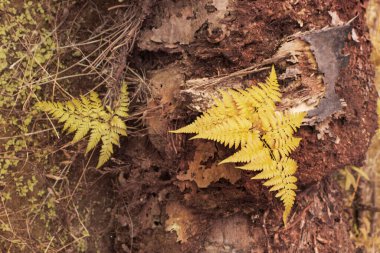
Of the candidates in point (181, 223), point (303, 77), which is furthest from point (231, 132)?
point (181, 223)

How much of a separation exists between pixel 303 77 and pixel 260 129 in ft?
1.46

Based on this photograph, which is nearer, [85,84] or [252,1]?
[252,1]

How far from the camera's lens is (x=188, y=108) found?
2.73m

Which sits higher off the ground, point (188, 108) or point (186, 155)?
point (188, 108)

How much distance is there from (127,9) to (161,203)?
149 cm

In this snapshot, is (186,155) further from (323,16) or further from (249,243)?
(323,16)

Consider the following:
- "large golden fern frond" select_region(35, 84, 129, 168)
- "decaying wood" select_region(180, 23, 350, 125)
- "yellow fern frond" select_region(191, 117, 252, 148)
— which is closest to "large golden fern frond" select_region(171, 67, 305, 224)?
"yellow fern frond" select_region(191, 117, 252, 148)

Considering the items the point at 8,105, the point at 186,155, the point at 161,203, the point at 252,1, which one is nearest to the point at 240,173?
the point at 186,155

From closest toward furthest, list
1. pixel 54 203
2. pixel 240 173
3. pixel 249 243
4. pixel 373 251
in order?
pixel 240 173
pixel 249 243
pixel 54 203
pixel 373 251

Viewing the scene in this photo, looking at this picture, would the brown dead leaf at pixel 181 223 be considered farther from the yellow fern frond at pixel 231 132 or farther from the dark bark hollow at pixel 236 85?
the yellow fern frond at pixel 231 132

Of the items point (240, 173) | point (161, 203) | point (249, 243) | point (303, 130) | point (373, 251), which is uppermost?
point (303, 130)

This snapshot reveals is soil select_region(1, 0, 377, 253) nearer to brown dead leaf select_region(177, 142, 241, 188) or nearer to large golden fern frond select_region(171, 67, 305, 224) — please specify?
brown dead leaf select_region(177, 142, 241, 188)

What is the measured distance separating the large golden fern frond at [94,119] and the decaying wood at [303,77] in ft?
1.71

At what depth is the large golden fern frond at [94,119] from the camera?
2.75 meters
